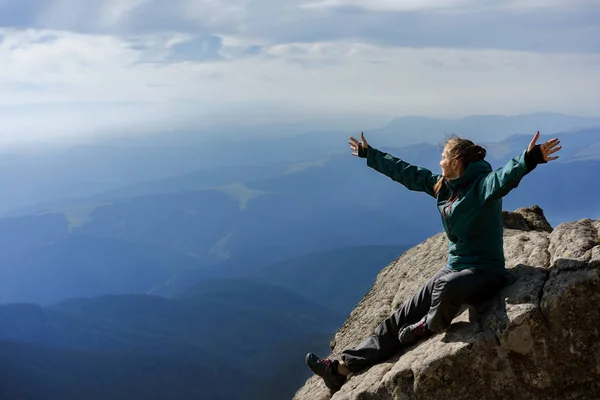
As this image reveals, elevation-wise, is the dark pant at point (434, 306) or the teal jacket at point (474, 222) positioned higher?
the teal jacket at point (474, 222)

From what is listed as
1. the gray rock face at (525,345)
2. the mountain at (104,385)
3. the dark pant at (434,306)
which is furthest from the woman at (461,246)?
the mountain at (104,385)

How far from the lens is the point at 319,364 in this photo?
34.6ft

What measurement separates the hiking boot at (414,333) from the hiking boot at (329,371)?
1.72 m

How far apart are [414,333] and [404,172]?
2.97 meters

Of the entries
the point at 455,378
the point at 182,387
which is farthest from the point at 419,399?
the point at 182,387

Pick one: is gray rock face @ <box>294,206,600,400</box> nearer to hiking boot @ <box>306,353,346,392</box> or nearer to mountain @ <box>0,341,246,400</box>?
hiking boot @ <box>306,353,346,392</box>

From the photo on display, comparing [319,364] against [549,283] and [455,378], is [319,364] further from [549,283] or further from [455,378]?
[549,283]

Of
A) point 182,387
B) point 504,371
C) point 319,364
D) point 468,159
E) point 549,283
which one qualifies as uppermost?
point 468,159

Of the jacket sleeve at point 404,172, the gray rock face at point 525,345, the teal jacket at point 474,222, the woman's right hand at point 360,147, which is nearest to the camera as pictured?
the gray rock face at point 525,345

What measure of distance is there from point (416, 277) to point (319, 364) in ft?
11.5

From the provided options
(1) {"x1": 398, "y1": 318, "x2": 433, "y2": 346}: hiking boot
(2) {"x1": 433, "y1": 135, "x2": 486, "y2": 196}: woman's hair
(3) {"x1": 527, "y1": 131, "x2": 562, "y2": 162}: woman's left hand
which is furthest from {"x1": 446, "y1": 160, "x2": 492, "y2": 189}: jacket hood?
(1) {"x1": 398, "y1": 318, "x2": 433, "y2": 346}: hiking boot

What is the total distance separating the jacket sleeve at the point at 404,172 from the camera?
31.8 feet

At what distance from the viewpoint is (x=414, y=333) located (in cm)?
925

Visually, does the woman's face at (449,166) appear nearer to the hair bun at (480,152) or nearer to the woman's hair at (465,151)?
the woman's hair at (465,151)
